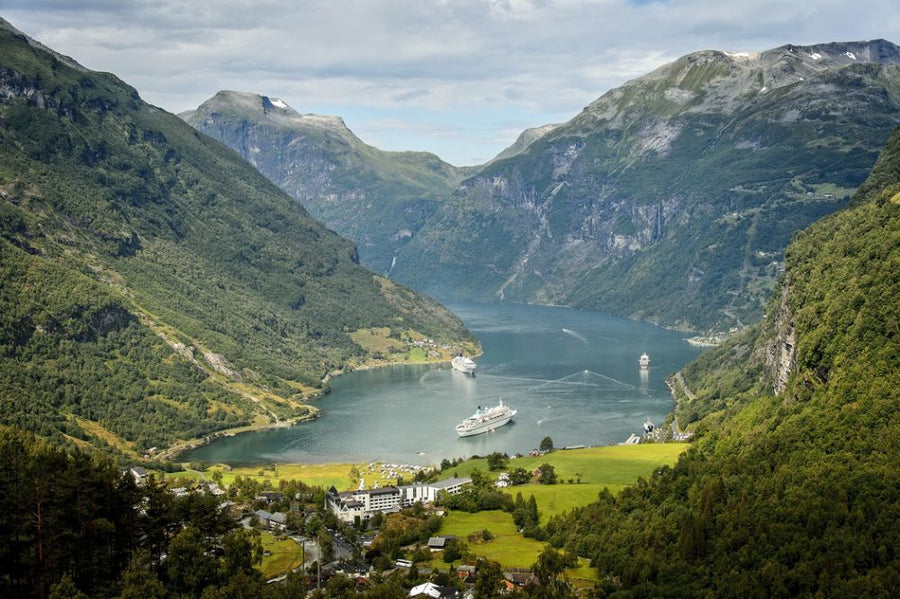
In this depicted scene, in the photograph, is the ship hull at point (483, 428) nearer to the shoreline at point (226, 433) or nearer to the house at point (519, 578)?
the shoreline at point (226, 433)

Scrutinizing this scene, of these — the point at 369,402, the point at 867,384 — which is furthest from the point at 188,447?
the point at 867,384

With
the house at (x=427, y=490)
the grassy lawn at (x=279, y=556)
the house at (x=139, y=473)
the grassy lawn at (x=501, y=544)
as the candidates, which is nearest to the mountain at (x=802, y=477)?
the grassy lawn at (x=501, y=544)

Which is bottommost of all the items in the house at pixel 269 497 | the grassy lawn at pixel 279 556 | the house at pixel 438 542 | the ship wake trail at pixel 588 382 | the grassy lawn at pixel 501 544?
the grassy lawn at pixel 501 544

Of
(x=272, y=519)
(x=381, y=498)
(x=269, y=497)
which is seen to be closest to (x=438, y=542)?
(x=272, y=519)

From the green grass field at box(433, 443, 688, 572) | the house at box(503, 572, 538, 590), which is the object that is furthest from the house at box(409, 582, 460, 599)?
the green grass field at box(433, 443, 688, 572)

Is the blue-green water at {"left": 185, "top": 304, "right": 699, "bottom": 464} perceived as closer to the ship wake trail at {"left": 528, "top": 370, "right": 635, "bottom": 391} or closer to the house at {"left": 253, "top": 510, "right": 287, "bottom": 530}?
the ship wake trail at {"left": 528, "top": 370, "right": 635, "bottom": 391}
